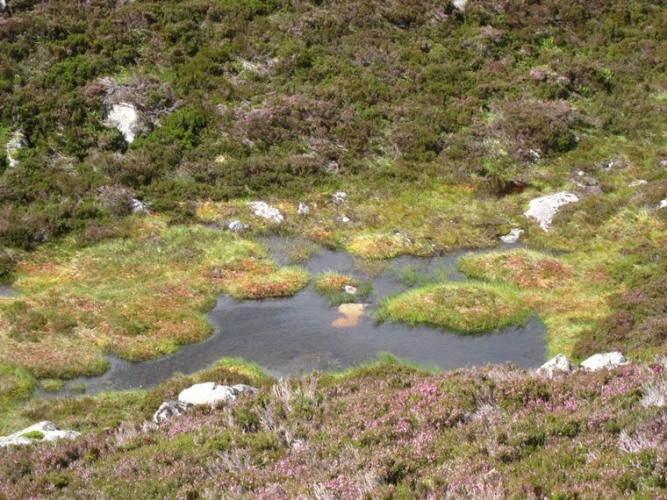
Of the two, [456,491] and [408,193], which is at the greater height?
[456,491]

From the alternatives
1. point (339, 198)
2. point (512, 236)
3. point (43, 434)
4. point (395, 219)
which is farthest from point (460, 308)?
point (43, 434)

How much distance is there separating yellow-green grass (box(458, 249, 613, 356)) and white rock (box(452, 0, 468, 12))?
107ft

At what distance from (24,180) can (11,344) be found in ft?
51.7

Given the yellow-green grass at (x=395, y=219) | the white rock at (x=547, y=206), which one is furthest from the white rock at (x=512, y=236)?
the white rock at (x=547, y=206)

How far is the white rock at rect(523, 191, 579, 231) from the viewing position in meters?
40.3

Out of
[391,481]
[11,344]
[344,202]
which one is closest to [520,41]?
[344,202]

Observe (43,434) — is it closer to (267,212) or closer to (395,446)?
(395,446)

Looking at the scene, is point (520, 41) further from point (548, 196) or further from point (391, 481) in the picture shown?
point (391, 481)

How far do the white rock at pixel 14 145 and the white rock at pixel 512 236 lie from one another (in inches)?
1120

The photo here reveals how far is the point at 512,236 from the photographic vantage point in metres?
39.0

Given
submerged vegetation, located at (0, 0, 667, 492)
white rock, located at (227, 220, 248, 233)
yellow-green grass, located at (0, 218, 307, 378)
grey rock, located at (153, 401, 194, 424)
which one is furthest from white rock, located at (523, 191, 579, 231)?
grey rock, located at (153, 401, 194, 424)

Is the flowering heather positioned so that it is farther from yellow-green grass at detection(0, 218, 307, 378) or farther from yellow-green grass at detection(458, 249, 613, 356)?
yellow-green grass at detection(458, 249, 613, 356)

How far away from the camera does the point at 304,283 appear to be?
33562 mm

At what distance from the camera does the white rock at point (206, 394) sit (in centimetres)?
1916
